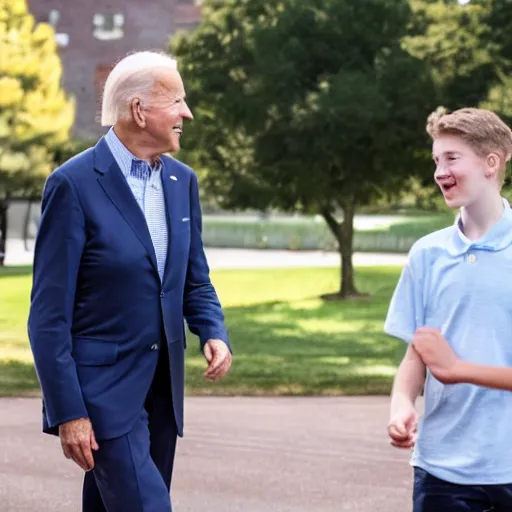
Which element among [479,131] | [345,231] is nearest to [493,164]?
[479,131]

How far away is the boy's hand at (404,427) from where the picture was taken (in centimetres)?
317

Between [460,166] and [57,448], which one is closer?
[460,166]

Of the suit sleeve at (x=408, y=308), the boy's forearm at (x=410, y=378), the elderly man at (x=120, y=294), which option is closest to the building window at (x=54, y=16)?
the elderly man at (x=120, y=294)

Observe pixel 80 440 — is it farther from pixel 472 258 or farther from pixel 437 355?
pixel 472 258

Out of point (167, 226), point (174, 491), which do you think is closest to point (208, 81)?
point (174, 491)

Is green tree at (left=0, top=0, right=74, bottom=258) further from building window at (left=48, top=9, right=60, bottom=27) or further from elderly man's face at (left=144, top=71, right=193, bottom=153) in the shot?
elderly man's face at (left=144, top=71, right=193, bottom=153)

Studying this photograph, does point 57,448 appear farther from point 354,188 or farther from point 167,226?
point 354,188

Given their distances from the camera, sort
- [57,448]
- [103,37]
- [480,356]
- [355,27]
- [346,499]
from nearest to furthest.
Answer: [480,356]
[346,499]
[57,448]
[355,27]
[103,37]

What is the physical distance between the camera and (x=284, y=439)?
9102 millimetres

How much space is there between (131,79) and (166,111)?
13cm

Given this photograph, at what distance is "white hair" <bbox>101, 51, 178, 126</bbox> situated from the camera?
3850mm

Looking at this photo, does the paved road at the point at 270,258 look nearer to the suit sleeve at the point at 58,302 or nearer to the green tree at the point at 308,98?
the green tree at the point at 308,98

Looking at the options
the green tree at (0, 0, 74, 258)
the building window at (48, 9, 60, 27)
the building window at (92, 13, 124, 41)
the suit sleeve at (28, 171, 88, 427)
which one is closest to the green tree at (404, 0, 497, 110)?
the suit sleeve at (28, 171, 88, 427)

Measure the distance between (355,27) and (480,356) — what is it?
69.1 ft
